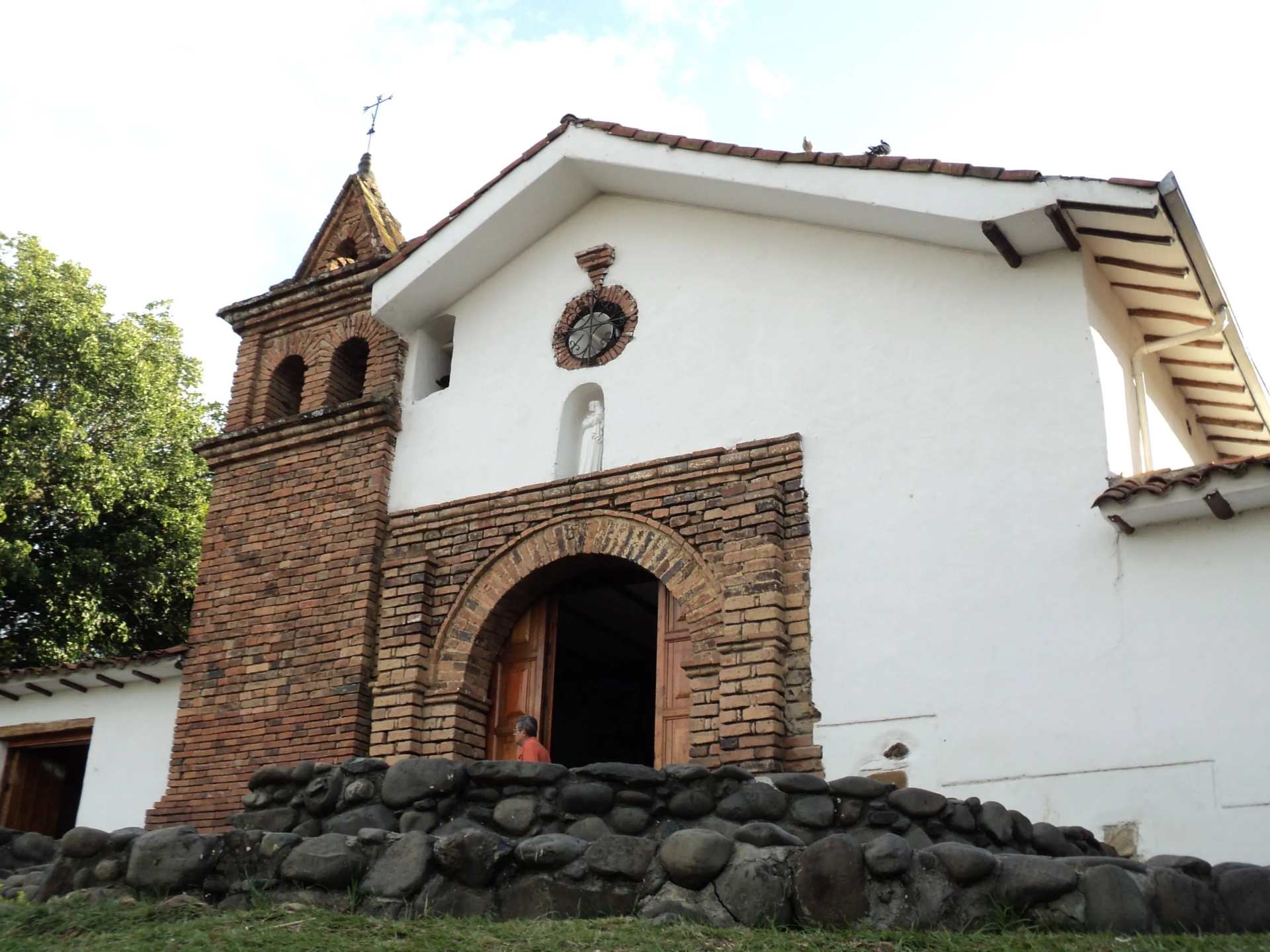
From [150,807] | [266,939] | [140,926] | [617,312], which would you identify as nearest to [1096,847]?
[266,939]

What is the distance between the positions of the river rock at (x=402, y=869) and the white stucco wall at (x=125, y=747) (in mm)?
5385

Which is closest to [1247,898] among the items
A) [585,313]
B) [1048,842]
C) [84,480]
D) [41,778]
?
[1048,842]

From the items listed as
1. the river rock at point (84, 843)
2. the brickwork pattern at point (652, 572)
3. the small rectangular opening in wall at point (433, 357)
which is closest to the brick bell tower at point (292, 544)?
the small rectangular opening in wall at point (433, 357)

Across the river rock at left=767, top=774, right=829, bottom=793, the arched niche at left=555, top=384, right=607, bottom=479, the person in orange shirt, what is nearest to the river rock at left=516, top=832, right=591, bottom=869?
the river rock at left=767, top=774, right=829, bottom=793

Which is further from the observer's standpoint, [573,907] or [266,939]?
[573,907]

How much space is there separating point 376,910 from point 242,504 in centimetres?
605

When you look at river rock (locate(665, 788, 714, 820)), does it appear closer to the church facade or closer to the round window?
the church facade

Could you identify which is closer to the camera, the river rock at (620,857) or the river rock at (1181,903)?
the river rock at (1181,903)

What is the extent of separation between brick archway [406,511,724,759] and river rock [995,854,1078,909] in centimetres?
373

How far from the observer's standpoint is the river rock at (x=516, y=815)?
6316mm

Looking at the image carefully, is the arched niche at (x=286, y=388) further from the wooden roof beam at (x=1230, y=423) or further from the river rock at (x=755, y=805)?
the wooden roof beam at (x=1230, y=423)

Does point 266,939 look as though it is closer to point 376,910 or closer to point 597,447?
point 376,910

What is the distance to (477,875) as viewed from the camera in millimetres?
5992

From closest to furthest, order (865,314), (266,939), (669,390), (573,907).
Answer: (266,939)
(573,907)
(865,314)
(669,390)
